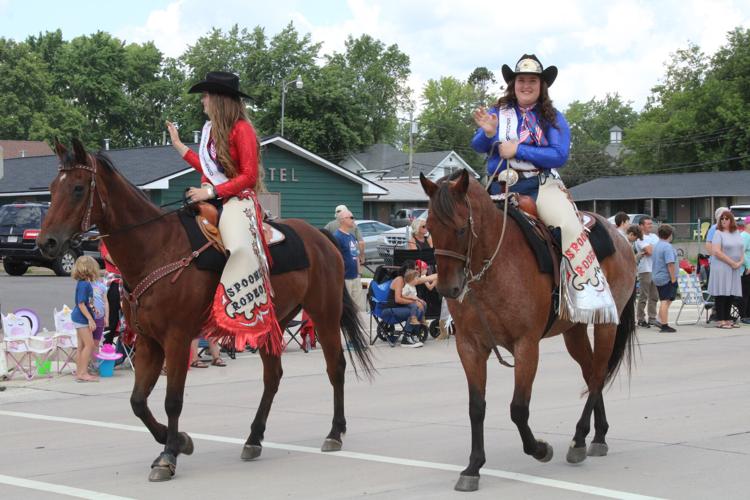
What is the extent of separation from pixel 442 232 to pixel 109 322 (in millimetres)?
7868

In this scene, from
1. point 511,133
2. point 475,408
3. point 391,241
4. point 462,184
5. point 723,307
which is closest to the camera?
point 462,184

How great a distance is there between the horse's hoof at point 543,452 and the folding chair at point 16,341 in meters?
8.35

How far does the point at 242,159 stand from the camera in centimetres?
782

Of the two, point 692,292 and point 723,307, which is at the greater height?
point 692,292

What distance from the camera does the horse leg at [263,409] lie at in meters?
7.93

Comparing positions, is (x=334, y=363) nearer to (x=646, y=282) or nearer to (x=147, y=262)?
(x=147, y=262)

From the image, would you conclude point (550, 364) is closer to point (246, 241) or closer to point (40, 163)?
point (246, 241)

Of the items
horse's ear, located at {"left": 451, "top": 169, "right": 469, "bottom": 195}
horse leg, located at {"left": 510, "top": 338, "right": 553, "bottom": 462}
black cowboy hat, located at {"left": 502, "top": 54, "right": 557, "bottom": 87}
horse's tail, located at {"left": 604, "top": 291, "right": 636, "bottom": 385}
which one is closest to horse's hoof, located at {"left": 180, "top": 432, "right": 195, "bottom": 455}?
horse leg, located at {"left": 510, "top": 338, "right": 553, "bottom": 462}

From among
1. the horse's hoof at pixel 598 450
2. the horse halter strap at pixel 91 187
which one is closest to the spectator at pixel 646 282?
the horse's hoof at pixel 598 450

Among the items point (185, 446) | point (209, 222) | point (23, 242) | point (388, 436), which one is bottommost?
point (388, 436)

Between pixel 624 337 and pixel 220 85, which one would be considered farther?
pixel 624 337

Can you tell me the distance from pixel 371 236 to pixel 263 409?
31.5 m

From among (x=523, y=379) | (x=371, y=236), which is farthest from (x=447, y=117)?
(x=523, y=379)

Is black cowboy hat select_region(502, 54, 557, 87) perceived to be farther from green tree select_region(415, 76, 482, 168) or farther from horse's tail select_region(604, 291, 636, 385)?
green tree select_region(415, 76, 482, 168)
